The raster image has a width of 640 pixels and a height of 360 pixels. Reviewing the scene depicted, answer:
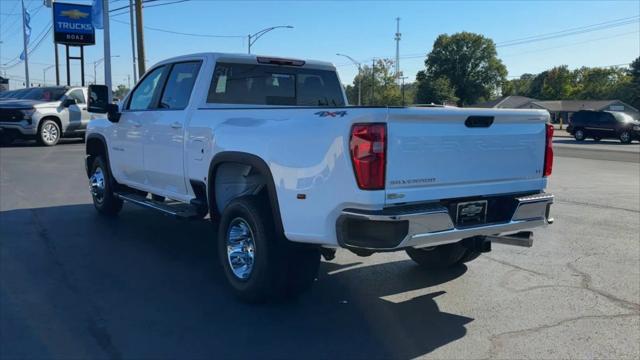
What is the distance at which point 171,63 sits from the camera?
630 centimetres

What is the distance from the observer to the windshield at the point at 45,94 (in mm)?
18453

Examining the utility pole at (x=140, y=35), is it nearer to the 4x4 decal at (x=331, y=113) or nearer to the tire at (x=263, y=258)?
the tire at (x=263, y=258)

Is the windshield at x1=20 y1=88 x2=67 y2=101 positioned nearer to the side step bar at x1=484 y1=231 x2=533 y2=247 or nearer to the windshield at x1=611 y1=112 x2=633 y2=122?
the side step bar at x1=484 y1=231 x2=533 y2=247

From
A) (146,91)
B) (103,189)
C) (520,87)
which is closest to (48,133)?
(103,189)

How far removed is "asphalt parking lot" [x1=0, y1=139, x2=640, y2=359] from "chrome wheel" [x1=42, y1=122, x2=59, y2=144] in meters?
11.6

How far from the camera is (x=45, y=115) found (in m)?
17.8

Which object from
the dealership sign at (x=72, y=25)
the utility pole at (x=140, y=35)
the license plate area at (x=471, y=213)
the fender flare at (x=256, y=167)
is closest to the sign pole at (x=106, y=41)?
the utility pole at (x=140, y=35)

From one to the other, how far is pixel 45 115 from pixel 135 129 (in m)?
13.0

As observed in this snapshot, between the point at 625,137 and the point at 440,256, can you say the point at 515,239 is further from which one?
the point at 625,137

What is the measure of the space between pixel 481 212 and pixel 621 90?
112444mm

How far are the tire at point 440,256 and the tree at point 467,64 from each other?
351 ft

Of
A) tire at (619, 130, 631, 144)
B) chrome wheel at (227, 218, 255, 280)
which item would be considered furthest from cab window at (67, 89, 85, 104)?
tire at (619, 130, 631, 144)

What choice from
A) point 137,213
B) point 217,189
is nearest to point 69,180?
point 137,213

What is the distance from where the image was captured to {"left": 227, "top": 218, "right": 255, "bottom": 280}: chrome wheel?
4621mm
